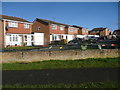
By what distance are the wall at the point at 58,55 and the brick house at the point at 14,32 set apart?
36.1 ft

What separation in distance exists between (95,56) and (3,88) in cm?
763

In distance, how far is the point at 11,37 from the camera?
23391mm

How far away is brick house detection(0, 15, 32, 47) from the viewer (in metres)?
22.3

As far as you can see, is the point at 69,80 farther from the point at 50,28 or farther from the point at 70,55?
the point at 50,28

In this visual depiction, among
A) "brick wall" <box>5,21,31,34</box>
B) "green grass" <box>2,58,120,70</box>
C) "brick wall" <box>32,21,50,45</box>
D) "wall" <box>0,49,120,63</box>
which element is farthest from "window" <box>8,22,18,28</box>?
"green grass" <box>2,58,120,70</box>

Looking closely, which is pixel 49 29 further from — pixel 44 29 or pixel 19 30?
pixel 19 30

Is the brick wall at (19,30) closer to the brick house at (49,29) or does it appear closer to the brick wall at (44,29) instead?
the brick wall at (44,29)

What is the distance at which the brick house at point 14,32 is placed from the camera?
22.3m

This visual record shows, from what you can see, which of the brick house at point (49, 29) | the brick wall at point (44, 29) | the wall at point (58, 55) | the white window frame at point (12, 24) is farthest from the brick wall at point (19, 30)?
the wall at point (58, 55)

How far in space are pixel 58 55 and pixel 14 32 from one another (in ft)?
52.0

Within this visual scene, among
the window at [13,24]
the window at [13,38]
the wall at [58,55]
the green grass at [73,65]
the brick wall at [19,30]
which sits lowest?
the green grass at [73,65]

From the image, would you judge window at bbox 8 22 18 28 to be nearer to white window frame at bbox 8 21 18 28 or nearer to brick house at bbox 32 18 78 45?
white window frame at bbox 8 21 18 28

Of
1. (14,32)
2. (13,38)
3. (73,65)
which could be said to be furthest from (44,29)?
(73,65)

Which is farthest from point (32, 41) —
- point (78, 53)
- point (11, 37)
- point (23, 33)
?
point (78, 53)
